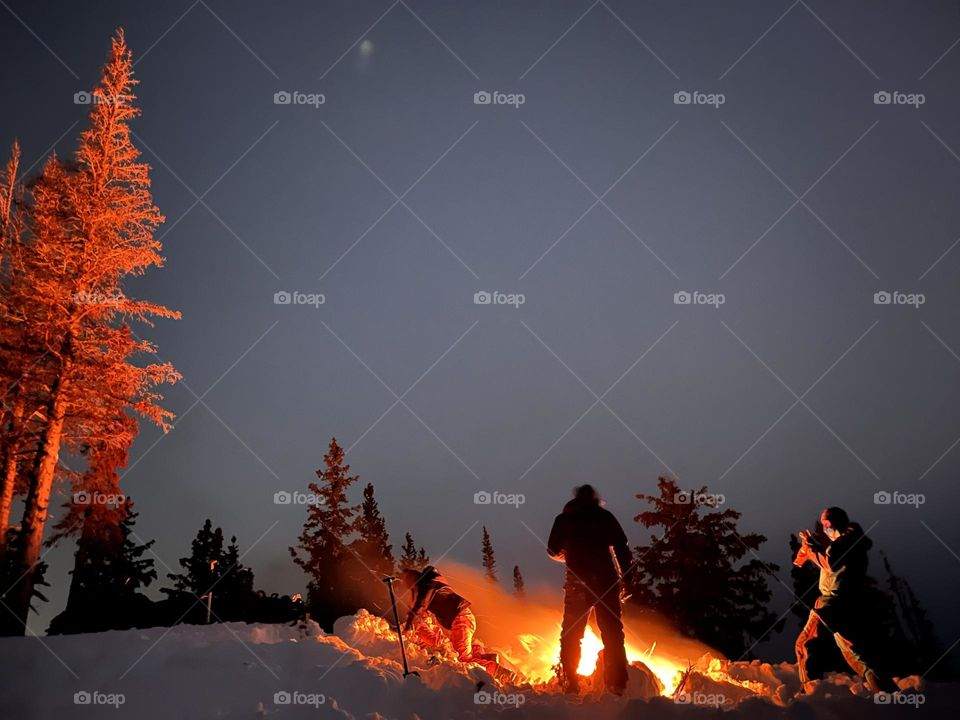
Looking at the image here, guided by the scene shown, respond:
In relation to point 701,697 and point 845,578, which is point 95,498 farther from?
point 845,578

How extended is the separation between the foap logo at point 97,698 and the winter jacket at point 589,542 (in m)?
6.23

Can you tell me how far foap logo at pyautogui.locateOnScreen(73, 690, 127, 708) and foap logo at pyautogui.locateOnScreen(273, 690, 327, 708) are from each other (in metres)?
2.16

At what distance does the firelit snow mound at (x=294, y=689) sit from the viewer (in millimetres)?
6891

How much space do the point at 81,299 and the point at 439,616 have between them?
13225mm

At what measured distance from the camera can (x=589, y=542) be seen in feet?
29.1

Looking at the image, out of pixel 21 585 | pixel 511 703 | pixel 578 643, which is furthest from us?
pixel 21 585

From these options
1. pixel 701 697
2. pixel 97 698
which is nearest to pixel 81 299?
pixel 97 698

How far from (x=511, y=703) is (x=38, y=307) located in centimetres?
1630

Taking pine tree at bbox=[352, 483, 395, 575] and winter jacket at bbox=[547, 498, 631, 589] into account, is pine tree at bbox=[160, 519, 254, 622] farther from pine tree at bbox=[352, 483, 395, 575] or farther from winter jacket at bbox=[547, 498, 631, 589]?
winter jacket at bbox=[547, 498, 631, 589]

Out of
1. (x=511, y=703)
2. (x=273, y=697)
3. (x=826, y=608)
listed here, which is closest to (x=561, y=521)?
(x=511, y=703)

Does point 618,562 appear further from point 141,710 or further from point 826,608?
point 141,710

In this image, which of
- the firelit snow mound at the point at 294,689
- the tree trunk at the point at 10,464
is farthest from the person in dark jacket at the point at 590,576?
the tree trunk at the point at 10,464

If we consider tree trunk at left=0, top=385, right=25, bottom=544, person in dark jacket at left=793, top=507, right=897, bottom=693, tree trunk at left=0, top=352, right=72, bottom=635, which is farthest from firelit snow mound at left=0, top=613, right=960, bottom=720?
tree trunk at left=0, top=385, right=25, bottom=544

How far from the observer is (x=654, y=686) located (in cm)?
891
